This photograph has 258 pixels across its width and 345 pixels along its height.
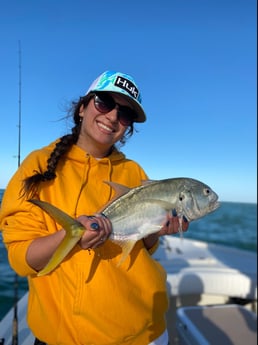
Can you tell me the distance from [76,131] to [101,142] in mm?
279

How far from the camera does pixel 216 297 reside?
A: 595 centimetres

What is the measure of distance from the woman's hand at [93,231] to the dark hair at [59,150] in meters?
0.36

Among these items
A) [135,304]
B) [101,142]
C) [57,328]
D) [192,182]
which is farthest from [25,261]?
[192,182]

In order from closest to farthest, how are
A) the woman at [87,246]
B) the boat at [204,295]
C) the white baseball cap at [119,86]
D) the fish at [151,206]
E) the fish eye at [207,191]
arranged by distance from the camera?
the woman at [87,246] < the fish at [151,206] < the white baseball cap at [119,86] < the fish eye at [207,191] < the boat at [204,295]

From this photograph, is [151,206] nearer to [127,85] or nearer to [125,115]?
[125,115]

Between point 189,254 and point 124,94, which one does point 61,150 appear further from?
point 189,254

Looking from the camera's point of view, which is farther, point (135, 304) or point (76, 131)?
point (76, 131)

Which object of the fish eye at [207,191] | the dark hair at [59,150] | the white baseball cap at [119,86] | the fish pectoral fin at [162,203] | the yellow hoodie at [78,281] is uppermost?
the white baseball cap at [119,86]

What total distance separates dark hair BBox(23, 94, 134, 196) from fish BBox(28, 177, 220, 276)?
1.21 ft

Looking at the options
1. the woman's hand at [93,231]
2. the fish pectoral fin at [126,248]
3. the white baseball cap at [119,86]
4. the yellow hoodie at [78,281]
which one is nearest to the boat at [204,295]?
the yellow hoodie at [78,281]

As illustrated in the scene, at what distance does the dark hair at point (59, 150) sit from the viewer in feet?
6.28

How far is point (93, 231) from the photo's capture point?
69.2 inches

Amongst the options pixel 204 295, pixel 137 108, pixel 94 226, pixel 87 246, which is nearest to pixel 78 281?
pixel 87 246

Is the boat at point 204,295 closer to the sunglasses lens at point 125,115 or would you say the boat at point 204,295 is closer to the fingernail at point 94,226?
the fingernail at point 94,226
